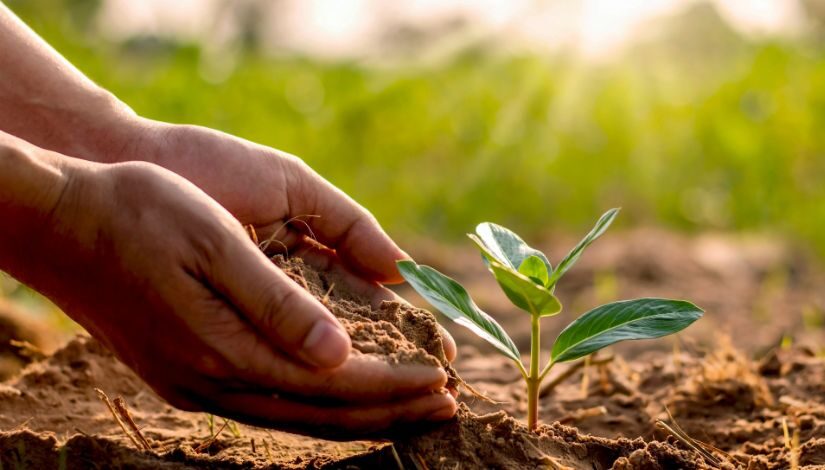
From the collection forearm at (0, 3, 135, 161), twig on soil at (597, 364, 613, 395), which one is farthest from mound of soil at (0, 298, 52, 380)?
twig on soil at (597, 364, 613, 395)

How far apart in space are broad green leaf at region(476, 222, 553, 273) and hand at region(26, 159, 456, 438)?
1.12 feet

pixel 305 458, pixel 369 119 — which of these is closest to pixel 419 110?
pixel 369 119

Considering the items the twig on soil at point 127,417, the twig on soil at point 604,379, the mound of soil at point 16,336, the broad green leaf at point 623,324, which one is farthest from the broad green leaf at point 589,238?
the mound of soil at point 16,336

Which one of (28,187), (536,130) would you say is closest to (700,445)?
(28,187)

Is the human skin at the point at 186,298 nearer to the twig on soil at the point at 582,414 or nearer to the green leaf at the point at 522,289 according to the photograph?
the green leaf at the point at 522,289

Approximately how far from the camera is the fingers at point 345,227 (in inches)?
76.2

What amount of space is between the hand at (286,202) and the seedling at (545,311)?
0.80 ft

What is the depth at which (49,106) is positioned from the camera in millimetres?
2207

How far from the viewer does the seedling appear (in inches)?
65.4

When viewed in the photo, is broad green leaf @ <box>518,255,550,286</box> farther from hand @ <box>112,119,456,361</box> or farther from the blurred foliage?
the blurred foliage

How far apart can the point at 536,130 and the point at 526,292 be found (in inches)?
223

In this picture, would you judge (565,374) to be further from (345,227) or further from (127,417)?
(127,417)

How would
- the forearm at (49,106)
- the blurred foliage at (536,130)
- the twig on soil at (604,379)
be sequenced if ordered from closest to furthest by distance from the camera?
the forearm at (49,106)
the twig on soil at (604,379)
the blurred foliage at (536,130)

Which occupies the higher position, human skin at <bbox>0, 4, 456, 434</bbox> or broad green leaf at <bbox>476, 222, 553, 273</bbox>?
broad green leaf at <bbox>476, 222, 553, 273</bbox>
